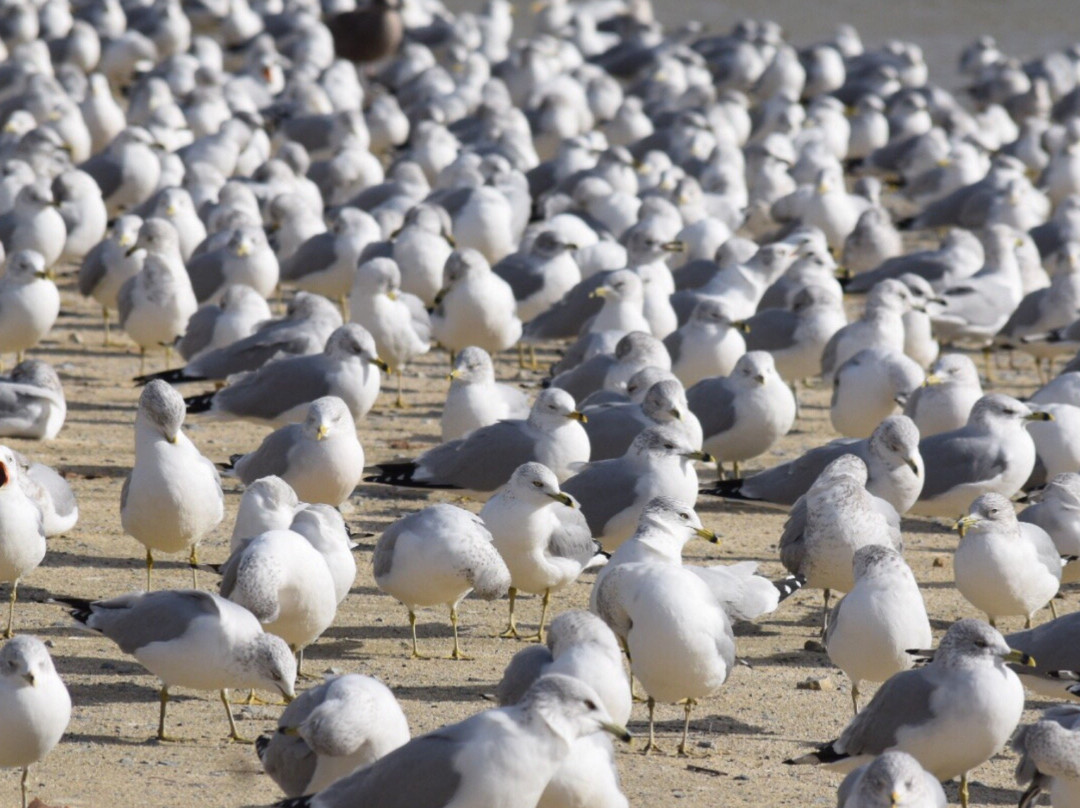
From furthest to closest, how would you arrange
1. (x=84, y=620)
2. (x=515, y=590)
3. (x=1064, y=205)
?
(x=1064, y=205) < (x=515, y=590) < (x=84, y=620)

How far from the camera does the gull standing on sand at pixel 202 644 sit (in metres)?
6.46

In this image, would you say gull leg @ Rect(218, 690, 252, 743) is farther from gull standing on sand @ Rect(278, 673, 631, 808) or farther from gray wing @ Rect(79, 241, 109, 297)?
gray wing @ Rect(79, 241, 109, 297)

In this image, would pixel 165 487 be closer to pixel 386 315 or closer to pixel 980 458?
pixel 980 458

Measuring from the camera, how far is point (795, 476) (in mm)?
9531

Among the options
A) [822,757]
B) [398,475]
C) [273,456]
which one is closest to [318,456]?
[273,456]

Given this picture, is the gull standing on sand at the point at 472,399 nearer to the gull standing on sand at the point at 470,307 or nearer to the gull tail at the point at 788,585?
the gull standing on sand at the point at 470,307

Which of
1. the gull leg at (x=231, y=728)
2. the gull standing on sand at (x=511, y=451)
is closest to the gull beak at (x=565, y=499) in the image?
the gull standing on sand at (x=511, y=451)

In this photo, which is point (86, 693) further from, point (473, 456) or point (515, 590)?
point (473, 456)

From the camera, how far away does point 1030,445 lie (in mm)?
9664

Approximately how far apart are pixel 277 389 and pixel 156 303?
8.04ft

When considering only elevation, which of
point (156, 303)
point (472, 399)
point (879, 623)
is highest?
point (879, 623)

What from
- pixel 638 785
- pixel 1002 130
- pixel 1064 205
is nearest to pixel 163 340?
pixel 638 785

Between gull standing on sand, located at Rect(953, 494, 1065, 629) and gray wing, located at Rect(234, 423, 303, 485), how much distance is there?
3125 millimetres

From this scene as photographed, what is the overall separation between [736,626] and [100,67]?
22.2 meters
